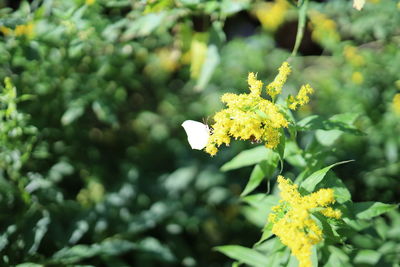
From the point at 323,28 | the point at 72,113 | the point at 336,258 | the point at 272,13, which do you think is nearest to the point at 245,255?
the point at 336,258

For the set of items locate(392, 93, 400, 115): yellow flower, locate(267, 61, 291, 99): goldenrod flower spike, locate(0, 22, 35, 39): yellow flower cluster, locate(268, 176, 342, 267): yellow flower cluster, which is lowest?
locate(392, 93, 400, 115): yellow flower

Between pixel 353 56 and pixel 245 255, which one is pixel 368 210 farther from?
pixel 353 56

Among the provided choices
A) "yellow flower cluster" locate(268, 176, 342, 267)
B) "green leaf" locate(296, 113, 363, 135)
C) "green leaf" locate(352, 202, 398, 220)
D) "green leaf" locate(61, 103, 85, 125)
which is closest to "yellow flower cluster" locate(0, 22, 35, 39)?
"green leaf" locate(61, 103, 85, 125)

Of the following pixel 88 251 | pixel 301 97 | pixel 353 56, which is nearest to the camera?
pixel 301 97

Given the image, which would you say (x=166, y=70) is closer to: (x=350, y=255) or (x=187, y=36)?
(x=187, y=36)

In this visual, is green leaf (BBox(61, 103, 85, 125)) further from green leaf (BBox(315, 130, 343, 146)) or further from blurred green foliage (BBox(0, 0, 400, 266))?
green leaf (BBox(315, 130, 343, 146))
